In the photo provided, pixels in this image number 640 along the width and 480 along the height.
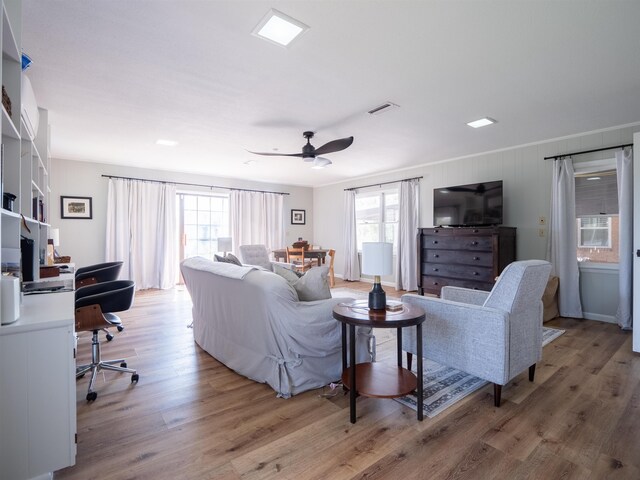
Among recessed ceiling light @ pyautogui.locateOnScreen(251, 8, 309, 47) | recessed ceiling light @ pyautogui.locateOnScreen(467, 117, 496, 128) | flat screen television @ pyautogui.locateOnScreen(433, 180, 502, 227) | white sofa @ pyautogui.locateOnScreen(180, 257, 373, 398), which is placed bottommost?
white sofa @ pyautogui.locateOnScreen(180, 257, 373, 398)

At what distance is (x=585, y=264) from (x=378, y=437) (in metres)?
4.12

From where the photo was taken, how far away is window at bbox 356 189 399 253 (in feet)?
22.4

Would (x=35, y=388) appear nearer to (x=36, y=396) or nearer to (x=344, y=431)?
(x=36, y=396)

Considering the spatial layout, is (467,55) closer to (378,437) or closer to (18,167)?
(378,437)

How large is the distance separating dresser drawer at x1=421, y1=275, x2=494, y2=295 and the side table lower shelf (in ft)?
9.37

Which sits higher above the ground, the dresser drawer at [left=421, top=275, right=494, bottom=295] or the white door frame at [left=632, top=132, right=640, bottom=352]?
the white door frame at [left=632, top=132, right=640, bottom=352]

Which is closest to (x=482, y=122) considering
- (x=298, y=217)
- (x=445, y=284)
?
(x=445, y=284)

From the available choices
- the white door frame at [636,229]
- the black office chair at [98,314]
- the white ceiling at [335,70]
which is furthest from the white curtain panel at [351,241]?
the black office chair at [98,314]

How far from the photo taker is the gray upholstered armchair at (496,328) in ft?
6.75

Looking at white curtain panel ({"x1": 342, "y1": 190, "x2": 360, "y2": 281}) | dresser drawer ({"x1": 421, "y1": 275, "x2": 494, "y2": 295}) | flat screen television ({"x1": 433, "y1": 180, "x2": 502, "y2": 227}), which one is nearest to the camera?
dresser drawer ({"x1": 421, "y1": 275, "x2": 494, "y2": 295})

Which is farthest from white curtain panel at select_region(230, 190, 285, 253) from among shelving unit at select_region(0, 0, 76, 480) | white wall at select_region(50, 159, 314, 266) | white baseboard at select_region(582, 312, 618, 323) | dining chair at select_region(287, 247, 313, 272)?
white baseboard at select_region(582, 312, 618, 323)

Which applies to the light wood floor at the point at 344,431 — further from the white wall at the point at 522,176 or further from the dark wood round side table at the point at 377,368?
the white wall at the point at 522,176

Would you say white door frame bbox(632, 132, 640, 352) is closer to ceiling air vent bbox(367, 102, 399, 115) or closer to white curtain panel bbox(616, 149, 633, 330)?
white curtain panel bbox(616, 149, 633, 330)

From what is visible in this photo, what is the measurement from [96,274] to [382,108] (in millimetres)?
A: 3581
